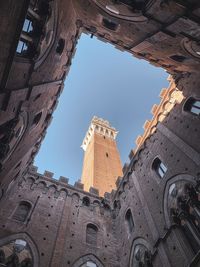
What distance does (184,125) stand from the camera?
36.3ft

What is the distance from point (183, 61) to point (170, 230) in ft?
26.1

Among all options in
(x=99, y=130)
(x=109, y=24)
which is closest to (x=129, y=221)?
(x=109, y=24)

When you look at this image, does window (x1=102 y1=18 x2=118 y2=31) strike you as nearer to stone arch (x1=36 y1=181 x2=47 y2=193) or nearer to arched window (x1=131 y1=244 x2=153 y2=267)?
stone arch (x1=36 y1=181 x2=47 y2=193)

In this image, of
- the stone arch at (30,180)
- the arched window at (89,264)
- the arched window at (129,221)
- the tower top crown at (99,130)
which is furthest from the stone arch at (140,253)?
the tower top crown at (99,130)

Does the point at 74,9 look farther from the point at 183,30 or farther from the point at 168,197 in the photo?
the point at 168,197

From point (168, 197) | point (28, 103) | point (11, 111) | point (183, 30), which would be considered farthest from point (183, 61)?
point (11, 111)

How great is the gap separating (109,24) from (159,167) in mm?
6824

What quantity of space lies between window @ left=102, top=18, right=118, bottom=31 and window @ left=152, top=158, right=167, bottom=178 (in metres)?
6.34

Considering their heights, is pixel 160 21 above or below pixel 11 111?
above

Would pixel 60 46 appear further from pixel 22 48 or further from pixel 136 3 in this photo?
pixel 22 48

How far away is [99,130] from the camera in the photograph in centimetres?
4675

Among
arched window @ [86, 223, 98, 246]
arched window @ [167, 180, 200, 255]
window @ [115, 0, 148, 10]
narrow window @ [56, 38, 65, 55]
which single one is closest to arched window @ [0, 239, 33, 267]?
arched window @ [86, 223, 98, 246]

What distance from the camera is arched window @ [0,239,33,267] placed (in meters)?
9.29

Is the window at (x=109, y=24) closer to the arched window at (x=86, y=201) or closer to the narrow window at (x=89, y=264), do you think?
the arched window at (x=86, y=201)
